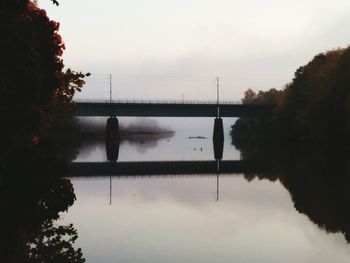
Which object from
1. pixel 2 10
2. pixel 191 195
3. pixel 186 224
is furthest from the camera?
pixel 191 195

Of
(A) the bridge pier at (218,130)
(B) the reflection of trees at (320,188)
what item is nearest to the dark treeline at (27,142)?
(B) the reflection of trees at (320,188)

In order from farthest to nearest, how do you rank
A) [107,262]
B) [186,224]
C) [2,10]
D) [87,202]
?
[87,202] → [186,224] → [2,10] → [107,262]

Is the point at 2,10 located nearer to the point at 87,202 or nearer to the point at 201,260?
the point at 201,260

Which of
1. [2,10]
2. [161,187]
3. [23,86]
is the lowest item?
[161,187]

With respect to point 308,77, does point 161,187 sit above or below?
below

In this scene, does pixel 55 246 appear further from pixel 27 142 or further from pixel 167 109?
pixel 167 109

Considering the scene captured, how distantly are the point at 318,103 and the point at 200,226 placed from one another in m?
77.9

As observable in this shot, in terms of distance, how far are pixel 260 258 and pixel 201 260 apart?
1.80 metres

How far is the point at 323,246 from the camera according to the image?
809 inches

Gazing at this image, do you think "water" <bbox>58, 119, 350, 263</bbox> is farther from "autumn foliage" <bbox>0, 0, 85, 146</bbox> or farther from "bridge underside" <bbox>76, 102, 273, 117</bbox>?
"bridge underside" <bbox>76, 102, 273, 117</bbox>

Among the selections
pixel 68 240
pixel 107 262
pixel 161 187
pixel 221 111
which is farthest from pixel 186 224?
pixel 221 111

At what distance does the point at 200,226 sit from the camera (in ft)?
81.3

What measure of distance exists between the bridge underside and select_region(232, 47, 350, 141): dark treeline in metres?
9.16

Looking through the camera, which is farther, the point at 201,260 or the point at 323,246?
the point at 323,246
